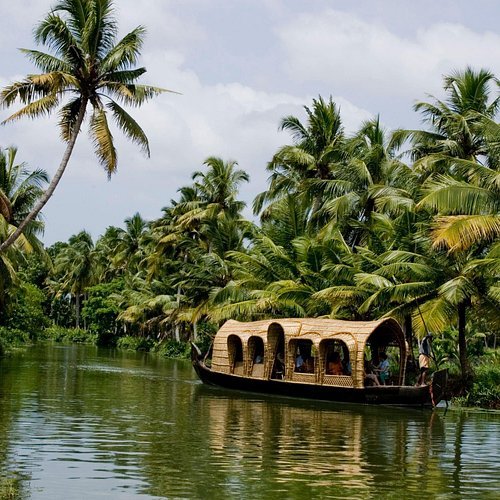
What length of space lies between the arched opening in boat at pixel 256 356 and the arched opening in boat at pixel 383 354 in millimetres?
2693

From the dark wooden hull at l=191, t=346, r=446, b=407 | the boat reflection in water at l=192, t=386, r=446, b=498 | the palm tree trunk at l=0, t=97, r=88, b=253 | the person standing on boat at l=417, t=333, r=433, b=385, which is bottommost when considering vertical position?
the boat reflection in water at l=192, t=386, r=446, b=498

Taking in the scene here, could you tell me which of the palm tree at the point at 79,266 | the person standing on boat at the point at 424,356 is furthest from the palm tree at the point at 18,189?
the palm tree at the point at 79,266

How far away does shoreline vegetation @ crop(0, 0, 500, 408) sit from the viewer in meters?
17.8

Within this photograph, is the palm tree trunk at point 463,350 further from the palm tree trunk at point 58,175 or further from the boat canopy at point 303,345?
the palm tree trunk at point 58,175

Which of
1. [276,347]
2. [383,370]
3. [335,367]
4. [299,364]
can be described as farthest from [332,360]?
[276,347]

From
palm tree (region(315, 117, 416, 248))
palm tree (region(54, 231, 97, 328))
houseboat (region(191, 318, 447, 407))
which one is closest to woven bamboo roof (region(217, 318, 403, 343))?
houseboat (region(191, 318, 447, 407))

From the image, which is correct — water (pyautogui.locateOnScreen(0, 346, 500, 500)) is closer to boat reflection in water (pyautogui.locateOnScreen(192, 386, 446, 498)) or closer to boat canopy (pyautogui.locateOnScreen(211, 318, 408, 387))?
boat reflection in water (pyautogui.locateOnScreen(192, 386, 446, 498))

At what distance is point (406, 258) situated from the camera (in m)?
19.4

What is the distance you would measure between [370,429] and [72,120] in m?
9.47

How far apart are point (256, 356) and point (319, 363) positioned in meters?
2.89

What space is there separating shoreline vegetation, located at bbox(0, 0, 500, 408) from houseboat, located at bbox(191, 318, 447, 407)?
4.02 feet

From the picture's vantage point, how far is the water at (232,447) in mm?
8797

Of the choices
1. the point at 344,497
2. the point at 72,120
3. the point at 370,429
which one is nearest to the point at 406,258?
the point at 370,429

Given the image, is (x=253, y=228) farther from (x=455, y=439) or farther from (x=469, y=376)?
(x=455, y=439)
